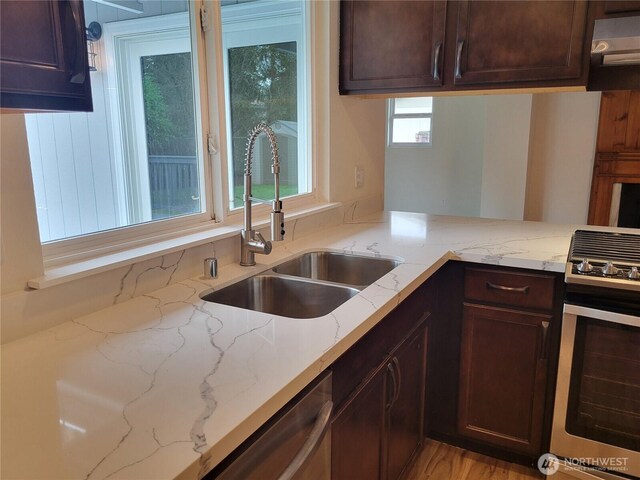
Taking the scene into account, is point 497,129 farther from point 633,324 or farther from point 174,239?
point 174,239

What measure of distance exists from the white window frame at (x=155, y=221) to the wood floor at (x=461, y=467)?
4.36 feet

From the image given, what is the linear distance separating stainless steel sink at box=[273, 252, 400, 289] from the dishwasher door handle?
796 mm

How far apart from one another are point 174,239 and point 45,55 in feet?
3.01

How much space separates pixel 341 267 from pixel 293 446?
104cm

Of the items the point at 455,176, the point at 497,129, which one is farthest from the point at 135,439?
the point at 455,176

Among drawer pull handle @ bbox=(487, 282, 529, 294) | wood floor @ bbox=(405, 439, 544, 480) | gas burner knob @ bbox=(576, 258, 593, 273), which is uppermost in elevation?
gas burner knob @ bbox=(576, 258, 593, 273)

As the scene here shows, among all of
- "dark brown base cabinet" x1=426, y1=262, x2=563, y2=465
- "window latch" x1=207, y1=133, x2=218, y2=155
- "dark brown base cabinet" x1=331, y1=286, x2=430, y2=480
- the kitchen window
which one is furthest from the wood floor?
the kitchen window

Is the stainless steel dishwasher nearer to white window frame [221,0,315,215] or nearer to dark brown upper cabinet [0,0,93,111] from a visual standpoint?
dark brown upper cabinet [0,0,93,111]

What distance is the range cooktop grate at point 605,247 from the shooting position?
1.80 meters

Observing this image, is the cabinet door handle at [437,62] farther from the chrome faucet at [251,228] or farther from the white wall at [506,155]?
the white wall at [506,155]

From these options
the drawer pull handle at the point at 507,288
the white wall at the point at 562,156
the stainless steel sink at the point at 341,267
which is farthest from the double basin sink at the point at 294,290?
Answer: the white wall at the point at 562,156

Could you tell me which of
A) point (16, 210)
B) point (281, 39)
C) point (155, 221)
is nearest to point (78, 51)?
point (16, 210)

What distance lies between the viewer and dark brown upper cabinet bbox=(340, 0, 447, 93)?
2221mm

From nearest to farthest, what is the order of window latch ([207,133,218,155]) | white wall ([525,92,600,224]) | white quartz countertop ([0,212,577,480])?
1. white quartz countertop ([0,212,577,480])
2. window latch ([207,133,218,155])
3. white wall ([525,92,600,224])
